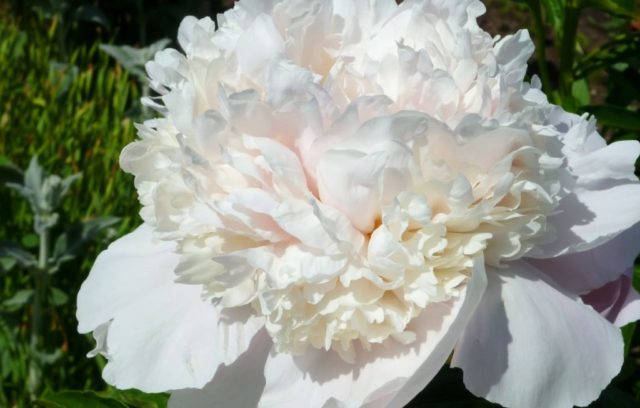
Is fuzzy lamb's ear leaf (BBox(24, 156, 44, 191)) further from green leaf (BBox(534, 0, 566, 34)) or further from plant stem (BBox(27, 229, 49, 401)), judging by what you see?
green leaf (BBox(534, 0, 566, 34))

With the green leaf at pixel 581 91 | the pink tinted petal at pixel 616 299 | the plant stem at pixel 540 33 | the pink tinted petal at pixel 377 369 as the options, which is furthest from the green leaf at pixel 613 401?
the green leaf at pixel 581 91

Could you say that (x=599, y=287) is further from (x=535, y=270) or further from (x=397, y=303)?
(x=397, y=303)

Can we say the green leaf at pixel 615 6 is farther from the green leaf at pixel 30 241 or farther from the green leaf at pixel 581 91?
the green leaf at pixel 30 241

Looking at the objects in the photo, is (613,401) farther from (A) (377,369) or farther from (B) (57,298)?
(B) (57,298)

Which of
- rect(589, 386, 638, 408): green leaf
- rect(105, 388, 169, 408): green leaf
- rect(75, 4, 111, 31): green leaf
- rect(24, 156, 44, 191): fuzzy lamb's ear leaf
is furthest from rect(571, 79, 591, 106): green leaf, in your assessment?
rect(75, 4, 111, 31): green leaf

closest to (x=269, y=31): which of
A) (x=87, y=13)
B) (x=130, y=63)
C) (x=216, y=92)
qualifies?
(x=216, y=92)

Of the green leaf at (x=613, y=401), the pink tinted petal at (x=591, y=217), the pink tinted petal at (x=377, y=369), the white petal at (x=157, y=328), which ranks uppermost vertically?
the white petal at (x=157, y=328)

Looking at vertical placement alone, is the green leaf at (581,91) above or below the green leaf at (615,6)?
below

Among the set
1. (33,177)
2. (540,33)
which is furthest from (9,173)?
(540,33)
